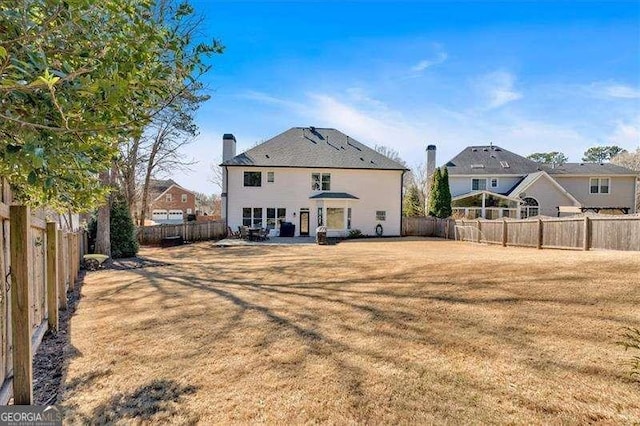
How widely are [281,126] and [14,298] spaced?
89.9ft

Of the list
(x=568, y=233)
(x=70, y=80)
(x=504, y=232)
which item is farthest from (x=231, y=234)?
(x=70, y=80)

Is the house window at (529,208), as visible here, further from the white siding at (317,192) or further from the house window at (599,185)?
the white siding at (317,192)

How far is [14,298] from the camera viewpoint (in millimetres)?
2902

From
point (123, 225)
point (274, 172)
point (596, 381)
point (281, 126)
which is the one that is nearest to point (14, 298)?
point (596, 381)

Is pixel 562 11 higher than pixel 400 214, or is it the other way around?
pixel 562 11

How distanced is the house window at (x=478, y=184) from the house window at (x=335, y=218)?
1490cm

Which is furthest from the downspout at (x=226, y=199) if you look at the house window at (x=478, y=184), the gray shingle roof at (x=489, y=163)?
the house window at (x=478, y=184)

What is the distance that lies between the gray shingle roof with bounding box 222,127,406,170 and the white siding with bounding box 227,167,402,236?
0.45 meters

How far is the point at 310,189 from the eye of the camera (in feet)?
78.7

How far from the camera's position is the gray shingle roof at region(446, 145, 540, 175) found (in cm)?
3100

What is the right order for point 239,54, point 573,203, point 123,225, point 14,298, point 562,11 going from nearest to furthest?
point 14,298, point 562,11, point 239,54, point 123,225, point 573,203

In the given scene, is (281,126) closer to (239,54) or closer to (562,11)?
(239,54)

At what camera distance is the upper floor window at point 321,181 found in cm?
2417

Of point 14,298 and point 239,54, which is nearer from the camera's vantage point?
point 14,298
